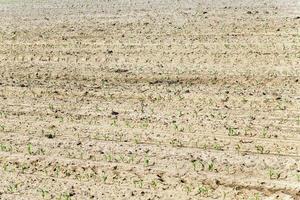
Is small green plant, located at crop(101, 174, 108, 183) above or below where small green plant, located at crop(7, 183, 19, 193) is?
above

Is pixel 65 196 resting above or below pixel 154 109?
below

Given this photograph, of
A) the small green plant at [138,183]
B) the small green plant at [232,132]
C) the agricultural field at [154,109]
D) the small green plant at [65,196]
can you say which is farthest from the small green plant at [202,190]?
the small green plant at [232,132]

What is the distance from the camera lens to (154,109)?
9734mm

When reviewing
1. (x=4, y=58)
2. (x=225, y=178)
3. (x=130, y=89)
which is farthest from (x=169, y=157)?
A: (x=4, y=58)

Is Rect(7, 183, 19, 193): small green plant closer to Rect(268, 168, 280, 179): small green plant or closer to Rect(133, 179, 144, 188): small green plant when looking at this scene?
Rect(133, 179, 144, 188): small green plant

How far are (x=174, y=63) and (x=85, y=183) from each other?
5839 millimetres

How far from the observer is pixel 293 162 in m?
7.44

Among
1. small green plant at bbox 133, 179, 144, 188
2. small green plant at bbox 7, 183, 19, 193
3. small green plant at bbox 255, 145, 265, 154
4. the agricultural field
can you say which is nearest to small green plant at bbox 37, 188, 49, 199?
the agricultural field

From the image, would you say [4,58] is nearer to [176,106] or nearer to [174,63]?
[174,63]

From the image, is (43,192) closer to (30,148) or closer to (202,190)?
(30,148)

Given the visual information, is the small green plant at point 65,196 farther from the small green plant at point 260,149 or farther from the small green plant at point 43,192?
the small green plant at point 260,149

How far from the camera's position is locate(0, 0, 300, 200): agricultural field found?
722cm

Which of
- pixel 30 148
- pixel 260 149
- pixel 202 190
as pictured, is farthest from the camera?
pixel 30 148

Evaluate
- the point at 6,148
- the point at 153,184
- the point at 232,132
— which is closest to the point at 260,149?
the point at 232,132
